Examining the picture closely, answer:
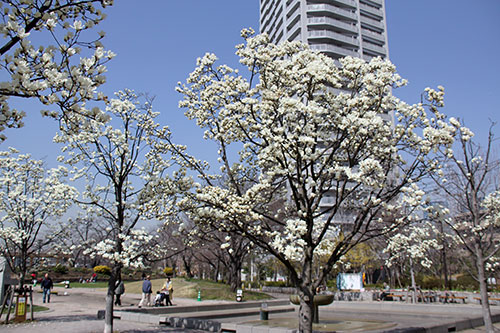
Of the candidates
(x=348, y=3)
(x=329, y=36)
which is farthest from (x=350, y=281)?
(x=348, y=3)

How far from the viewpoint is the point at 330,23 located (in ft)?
225

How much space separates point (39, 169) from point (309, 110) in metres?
13.0

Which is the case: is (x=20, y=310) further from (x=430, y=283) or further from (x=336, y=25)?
(x=336, y=25)

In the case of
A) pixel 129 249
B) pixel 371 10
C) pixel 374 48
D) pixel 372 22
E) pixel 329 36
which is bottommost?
pixel 129 249

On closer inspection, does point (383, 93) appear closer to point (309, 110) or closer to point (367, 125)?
point (367, 125)

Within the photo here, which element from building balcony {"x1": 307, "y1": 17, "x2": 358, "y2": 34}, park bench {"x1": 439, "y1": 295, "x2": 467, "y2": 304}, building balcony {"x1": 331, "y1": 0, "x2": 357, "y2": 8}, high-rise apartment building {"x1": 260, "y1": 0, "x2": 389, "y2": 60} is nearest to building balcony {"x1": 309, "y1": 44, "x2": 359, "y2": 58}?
high-rise apartment building {"x1": 260, "y1": 0, "x2": 389, "y2": 60}

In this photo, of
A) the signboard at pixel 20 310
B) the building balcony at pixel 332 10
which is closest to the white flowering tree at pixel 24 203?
the signboard at pixel 20 310

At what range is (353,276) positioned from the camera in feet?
93.2

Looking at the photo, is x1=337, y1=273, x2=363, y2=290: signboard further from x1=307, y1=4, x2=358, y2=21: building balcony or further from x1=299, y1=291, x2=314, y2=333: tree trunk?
x1=307, y1=4, x2=358, y2=21: building balcony

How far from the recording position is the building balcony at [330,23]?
2675 inches

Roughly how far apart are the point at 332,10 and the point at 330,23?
3173mm

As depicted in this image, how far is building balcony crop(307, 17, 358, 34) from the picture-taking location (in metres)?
68.0

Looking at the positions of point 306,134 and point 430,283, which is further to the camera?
point 430,283

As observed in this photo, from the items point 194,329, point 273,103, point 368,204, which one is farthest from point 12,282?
point 368,204
